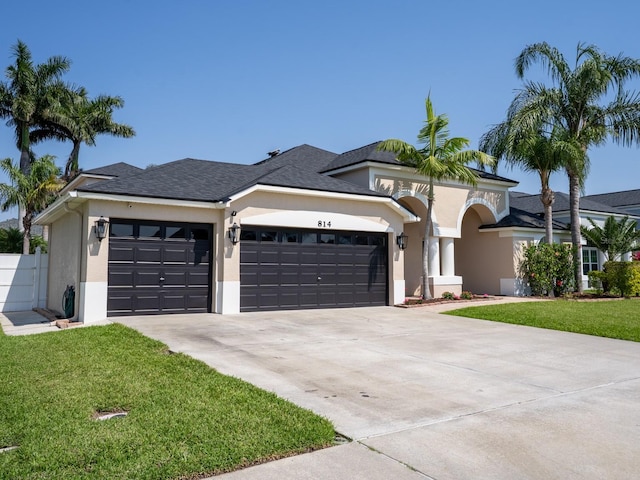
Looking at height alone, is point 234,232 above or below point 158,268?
above

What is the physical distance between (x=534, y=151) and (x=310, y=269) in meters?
11.4

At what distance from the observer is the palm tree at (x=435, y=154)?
1714 cm

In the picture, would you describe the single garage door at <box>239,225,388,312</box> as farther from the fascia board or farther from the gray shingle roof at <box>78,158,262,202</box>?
the gray shingle roof at <box>78,158,262,202</box>

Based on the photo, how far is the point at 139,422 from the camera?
4.69m

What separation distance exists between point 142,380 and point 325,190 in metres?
10.1

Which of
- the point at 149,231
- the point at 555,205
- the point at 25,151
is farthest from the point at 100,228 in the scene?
the point at 555,205

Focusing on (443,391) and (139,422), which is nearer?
(139,422)

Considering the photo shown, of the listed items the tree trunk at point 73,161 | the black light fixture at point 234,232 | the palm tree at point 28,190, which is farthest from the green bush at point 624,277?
the tree trunk at point 73,161

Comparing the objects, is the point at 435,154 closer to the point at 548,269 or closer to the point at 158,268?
the point at 548,269

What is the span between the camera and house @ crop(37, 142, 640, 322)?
12820 millimetres

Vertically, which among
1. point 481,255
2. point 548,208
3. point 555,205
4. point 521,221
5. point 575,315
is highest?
point 555,205

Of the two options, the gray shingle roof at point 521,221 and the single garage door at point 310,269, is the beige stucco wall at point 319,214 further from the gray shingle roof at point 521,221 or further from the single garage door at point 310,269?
the gray shingle roof at point 521,221

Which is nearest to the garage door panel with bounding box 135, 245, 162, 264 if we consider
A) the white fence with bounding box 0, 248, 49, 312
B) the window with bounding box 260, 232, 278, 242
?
the window with bounding box 260, 232, 278, 242

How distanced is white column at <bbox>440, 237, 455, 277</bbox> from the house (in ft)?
0.14
